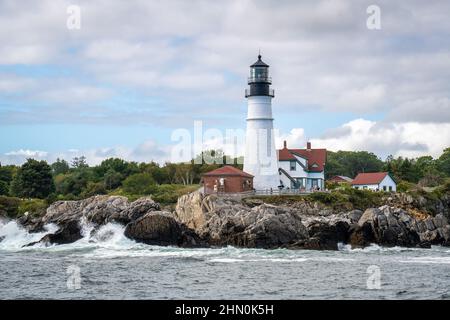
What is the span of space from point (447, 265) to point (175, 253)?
541 inches

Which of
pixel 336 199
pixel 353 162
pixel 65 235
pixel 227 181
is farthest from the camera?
pixel 353 162

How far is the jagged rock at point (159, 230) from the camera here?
137 ft

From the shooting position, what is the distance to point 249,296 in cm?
2509

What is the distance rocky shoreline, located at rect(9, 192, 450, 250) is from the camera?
136 feet

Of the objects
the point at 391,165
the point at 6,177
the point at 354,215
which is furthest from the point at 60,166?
the point at 354,215

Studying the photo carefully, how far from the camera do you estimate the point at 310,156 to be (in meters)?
63.7

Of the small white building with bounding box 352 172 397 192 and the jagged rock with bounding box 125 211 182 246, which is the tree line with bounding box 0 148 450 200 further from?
the jagged rock with bounding box 125 211 182 246

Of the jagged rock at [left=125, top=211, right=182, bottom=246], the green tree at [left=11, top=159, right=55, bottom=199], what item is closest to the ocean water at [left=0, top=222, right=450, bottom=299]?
the jagged rock at [left=125, top=211, right=182, bottom=246]

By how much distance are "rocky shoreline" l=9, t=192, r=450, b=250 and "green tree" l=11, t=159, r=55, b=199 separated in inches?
682

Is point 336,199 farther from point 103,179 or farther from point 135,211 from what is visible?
point 103,179

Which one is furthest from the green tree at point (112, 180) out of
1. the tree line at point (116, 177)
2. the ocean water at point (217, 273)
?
the ocean water at point (217, 273)

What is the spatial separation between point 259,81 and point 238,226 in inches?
671
